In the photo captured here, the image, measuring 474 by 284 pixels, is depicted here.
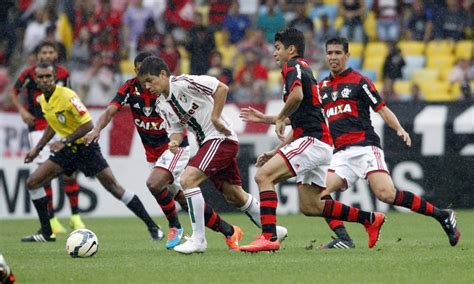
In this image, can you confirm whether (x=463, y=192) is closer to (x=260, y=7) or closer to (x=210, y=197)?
(x=210, y=197)

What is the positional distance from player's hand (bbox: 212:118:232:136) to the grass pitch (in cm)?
118

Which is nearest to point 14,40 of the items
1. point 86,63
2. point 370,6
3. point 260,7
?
point 86,63

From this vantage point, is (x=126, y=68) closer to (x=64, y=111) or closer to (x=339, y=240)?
(x=64, y=111)

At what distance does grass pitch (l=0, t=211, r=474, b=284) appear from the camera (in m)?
8.47

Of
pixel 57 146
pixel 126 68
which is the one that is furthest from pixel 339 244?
pixel 126 68

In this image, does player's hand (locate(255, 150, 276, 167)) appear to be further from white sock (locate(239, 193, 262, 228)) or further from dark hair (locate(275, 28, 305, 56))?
dark hair (locate(275, 28, 305, 56))

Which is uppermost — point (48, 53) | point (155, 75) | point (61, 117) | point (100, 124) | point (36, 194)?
point (155, 75)

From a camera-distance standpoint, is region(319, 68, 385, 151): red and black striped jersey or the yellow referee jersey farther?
the yellow referee jersey

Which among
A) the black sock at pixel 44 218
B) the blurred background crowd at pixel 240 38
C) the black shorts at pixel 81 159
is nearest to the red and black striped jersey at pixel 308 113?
the black shorts at pixel 81 159

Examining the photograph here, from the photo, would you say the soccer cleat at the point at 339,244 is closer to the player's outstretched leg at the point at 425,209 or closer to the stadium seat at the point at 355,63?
→ the player's outstretched leg at the point at 425,209

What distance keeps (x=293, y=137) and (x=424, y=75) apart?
10.3m

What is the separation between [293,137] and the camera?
414 inches

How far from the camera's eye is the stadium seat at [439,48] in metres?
20.7

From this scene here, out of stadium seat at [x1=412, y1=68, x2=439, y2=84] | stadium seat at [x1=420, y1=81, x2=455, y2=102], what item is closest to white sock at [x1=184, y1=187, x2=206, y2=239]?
stadium seat at [x1=420, y1=81, x2=455, y2=102]
